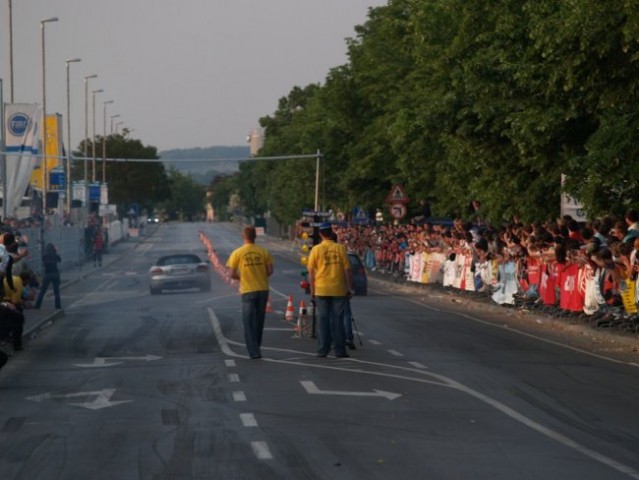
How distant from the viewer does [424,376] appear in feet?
60.6

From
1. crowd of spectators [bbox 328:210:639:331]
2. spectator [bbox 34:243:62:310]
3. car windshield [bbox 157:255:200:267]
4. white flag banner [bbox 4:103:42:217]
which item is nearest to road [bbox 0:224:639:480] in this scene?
crowd of spectators [bbox 328:210:639:331]

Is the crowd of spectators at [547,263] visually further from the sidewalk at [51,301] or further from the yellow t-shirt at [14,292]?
the sidewalk at [51,301]

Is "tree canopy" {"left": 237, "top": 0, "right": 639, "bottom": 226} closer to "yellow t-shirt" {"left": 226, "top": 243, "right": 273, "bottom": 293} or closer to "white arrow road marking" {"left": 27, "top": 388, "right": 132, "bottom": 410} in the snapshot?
"yellow t-shirt" {"left": 226, "top": 243, "right": 273, "bottom": 293}

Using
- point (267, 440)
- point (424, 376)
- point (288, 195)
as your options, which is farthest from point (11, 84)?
point (288, 195)

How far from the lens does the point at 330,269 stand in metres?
21.2

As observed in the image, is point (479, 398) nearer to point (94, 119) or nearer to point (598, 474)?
point (598, 474)

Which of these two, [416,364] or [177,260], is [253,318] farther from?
[177,260]

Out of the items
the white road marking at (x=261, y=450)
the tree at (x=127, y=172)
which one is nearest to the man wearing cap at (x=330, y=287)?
the white road marking at (x=261, y=450)

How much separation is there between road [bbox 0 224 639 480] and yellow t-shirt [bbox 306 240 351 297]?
993 millimetres

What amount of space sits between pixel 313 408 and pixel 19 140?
35785mm

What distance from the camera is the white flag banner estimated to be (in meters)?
48.9

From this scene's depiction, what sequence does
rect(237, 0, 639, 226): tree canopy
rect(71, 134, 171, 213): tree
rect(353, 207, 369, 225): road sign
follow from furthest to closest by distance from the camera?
1. rect(71, 134, 171, 213): tree
2. rect(353, 207, 369, 225): road sign
3. rect(237, 0, 639, 226): tree canopy

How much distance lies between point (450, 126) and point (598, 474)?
78.7 feet

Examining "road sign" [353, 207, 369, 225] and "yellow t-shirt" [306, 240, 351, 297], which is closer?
"yellow t-shirt" [306, 240, 351, 297]
